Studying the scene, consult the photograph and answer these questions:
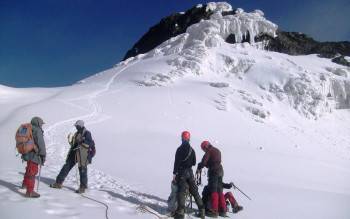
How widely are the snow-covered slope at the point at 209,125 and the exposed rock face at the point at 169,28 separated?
5377mm

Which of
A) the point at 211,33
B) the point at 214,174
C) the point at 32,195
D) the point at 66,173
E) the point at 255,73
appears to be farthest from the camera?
the point at 211,33

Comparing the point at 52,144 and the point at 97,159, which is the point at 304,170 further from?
the point at 52,144

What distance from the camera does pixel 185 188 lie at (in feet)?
26.7

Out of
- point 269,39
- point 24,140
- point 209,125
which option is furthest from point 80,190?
point 269,39

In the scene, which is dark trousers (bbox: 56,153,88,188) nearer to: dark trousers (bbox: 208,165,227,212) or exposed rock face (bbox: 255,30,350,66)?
dark trousers (bbox: 208,165,227,212)

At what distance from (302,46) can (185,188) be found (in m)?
51.4

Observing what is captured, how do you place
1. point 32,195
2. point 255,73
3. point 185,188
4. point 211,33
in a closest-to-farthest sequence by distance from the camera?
point 32,195, point 185,188, point 255,73, point 211,33

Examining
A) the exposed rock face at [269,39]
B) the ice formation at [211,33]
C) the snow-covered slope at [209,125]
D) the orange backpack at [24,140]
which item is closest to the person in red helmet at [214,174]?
the snow-covered slope at [209,125]

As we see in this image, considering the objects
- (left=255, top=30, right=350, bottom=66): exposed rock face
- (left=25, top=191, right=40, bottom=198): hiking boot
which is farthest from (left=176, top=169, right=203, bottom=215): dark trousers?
(left=255, top=30, right=350, bottom=66): exposed rock face

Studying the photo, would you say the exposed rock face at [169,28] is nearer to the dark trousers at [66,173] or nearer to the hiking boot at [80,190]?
the dark trousers at [66,173]

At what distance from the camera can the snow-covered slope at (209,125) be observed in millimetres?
9742

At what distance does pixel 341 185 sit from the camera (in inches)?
682

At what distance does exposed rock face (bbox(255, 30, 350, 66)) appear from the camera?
52.3 meters

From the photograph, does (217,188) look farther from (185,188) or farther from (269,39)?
(269,39)
